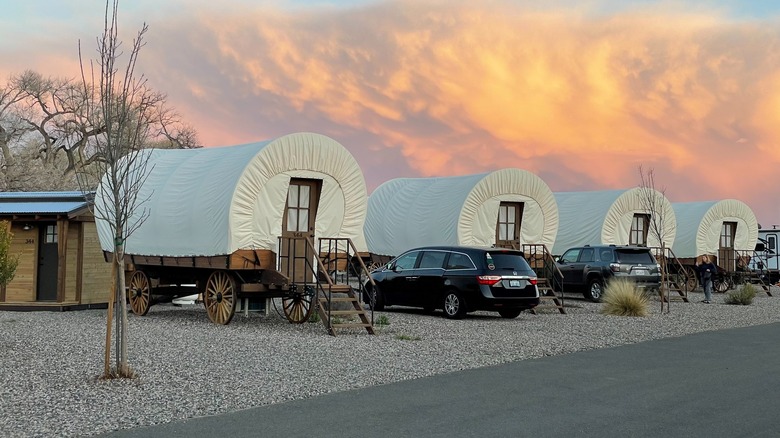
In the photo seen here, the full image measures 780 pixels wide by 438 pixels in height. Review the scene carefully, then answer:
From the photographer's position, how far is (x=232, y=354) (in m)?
11.3

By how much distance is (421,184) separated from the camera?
85.3ft

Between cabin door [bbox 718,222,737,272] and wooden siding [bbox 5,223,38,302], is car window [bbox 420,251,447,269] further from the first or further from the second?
cabin door [bbox 718,222,737,272]

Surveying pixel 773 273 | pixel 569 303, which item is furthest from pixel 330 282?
pixel 773 273

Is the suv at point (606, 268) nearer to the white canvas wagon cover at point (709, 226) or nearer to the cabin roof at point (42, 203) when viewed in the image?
the white canvas wagon cover at point (709, 226)

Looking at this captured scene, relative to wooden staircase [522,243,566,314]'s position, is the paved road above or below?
below

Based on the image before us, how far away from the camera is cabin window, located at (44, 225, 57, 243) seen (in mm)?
19469

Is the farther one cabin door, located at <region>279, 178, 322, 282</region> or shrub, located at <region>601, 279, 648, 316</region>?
shrub, located at <region>601, 279, 648, 316</region>

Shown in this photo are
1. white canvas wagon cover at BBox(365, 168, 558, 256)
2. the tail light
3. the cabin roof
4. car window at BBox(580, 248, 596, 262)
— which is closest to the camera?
the tail light

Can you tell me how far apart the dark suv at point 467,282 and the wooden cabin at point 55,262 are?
6.89 metres

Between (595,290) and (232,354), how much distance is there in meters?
14.5

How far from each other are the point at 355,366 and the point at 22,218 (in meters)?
11.8

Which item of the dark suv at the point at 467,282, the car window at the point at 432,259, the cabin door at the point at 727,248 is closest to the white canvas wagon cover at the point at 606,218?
the cabin door at the point at 727,248

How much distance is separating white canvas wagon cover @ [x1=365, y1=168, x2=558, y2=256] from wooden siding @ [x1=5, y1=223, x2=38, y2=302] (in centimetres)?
1023

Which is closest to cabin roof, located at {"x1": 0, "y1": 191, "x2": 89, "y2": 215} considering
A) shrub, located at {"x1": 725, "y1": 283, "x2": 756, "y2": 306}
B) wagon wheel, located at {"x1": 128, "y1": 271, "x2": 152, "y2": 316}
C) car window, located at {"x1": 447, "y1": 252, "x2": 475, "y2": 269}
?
wagon wheel, located at {"x1": 128, "y1": 271, "x2": 152, "y2": 316}
